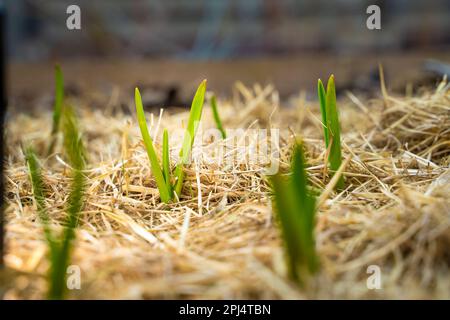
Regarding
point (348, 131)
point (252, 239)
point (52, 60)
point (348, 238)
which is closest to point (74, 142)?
point (252, 239)

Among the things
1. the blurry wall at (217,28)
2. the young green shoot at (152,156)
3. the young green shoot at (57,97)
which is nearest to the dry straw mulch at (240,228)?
the young green shoot at (152,156)

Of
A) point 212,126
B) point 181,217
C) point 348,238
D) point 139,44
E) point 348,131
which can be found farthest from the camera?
point 139,44

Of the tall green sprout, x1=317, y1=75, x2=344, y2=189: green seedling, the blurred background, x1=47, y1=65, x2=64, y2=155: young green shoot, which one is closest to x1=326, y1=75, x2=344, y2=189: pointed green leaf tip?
x1=317, y1=75, x2=344, y2=189: green seedling

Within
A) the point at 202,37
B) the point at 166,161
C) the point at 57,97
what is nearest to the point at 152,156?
the point at 166,161

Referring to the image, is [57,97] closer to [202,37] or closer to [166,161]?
[166,161]

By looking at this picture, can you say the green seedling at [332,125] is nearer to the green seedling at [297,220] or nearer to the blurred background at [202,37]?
the green seedling at [297,220]
